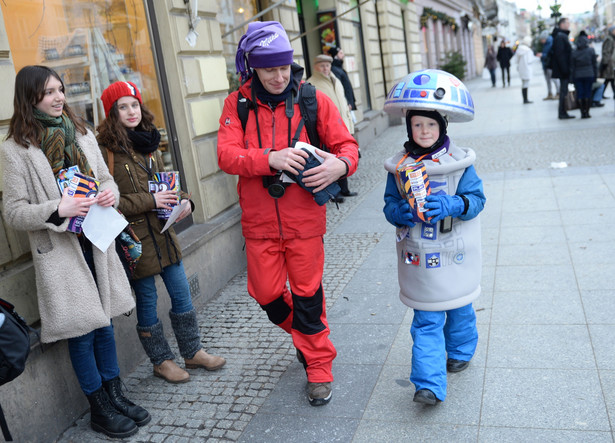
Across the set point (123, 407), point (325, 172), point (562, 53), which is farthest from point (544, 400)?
point (562, 53)

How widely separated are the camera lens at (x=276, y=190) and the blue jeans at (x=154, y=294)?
0.98 metres

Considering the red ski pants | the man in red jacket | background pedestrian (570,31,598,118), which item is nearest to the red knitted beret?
the man in red jacket

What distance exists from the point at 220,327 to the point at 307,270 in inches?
62.1

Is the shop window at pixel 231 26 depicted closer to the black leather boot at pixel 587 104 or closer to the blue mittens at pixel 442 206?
the blue mittens at pixel 442 206

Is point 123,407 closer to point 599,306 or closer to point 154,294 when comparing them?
point 154,294

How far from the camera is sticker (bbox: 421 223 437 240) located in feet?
10.5

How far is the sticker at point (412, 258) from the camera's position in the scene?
3.24 meters

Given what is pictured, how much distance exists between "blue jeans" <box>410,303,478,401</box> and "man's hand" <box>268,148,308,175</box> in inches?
39.5

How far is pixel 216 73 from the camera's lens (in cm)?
612

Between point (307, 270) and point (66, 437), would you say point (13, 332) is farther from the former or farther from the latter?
point (307, 270)

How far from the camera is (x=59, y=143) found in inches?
122

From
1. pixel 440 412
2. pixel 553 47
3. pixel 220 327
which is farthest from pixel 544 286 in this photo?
pixel 553 47

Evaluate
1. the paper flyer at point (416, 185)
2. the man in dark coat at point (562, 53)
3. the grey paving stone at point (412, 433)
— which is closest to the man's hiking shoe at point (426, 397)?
the grey paving stone at point (412, 433)

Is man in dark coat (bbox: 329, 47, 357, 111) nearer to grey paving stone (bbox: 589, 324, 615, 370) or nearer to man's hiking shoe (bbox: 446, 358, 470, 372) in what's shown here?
grey paving stone (bbox: 589, 324, 615, 370)
